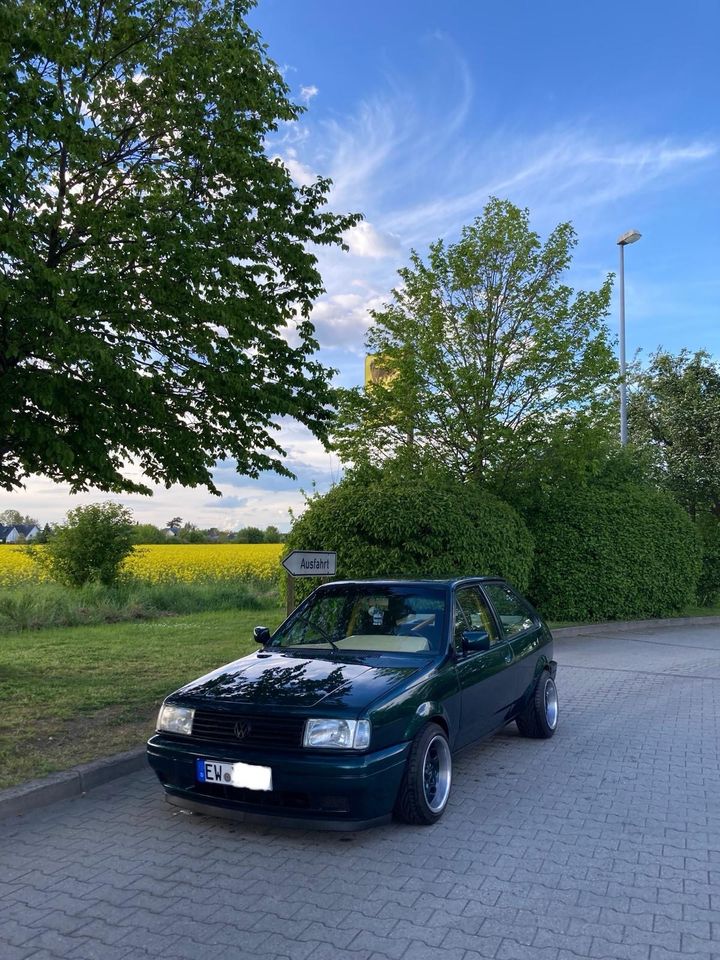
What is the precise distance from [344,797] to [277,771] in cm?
38

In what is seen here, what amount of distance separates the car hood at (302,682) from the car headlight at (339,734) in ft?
0.36

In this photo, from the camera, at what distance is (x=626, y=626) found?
16.3m

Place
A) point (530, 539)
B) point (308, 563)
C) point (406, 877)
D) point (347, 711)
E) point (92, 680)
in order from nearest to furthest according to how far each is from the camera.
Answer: point (406, 877) → point (347, 711) → point (308, 563) → point (92, 680) → point (530, 539)

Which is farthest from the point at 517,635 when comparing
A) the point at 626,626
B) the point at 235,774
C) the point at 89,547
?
the point at 89,547

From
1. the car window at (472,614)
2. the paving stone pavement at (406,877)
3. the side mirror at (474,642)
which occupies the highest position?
the car window at (472,614)

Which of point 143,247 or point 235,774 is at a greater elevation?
point 143,247

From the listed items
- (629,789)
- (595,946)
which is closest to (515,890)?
(595,946)

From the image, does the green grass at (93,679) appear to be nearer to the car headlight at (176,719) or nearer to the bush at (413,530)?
the car headlight at (176,719)

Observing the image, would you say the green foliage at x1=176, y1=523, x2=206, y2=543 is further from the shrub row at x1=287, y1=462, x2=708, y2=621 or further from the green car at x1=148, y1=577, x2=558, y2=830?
the green car at x1=148, y1=577, x2=558, y2=830

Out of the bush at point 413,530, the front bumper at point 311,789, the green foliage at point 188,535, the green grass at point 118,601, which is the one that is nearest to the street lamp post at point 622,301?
the bush at point 413,530

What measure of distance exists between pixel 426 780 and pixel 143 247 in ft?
16.5

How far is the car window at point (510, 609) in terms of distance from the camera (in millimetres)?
6484

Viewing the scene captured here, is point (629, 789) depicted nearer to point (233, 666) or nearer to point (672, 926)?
point (672, 926)

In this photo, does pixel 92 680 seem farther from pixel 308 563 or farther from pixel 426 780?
pixel 426 780
